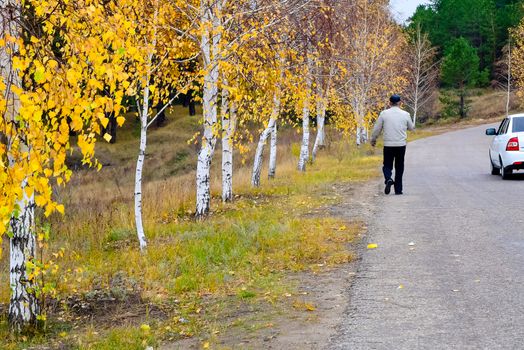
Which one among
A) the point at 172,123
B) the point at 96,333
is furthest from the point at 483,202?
the point at 172,123

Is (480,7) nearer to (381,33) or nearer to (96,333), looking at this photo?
(381,33)

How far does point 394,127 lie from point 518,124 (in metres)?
4.92

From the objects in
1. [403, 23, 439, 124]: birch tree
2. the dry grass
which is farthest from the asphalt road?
[403, 23, 439, 124]: birch tree

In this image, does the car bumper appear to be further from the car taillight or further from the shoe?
the shoe

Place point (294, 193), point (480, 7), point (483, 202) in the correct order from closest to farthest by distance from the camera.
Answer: point (483, 202), point (294, 193), point (480, 7)

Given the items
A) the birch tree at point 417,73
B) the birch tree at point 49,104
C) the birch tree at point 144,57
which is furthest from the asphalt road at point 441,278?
the birch tree at point 417,73

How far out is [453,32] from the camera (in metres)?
83.4

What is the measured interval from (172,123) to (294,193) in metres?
46.0

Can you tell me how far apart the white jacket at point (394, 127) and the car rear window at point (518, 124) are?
4.38m

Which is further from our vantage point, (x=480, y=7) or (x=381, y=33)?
(x=480, y=7)

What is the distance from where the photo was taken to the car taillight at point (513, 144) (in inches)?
641

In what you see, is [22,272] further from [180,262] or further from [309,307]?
[309,307]

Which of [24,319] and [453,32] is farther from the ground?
[453,32]

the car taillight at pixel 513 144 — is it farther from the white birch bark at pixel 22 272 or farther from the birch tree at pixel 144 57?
the white birch bark at pixel 22 272
